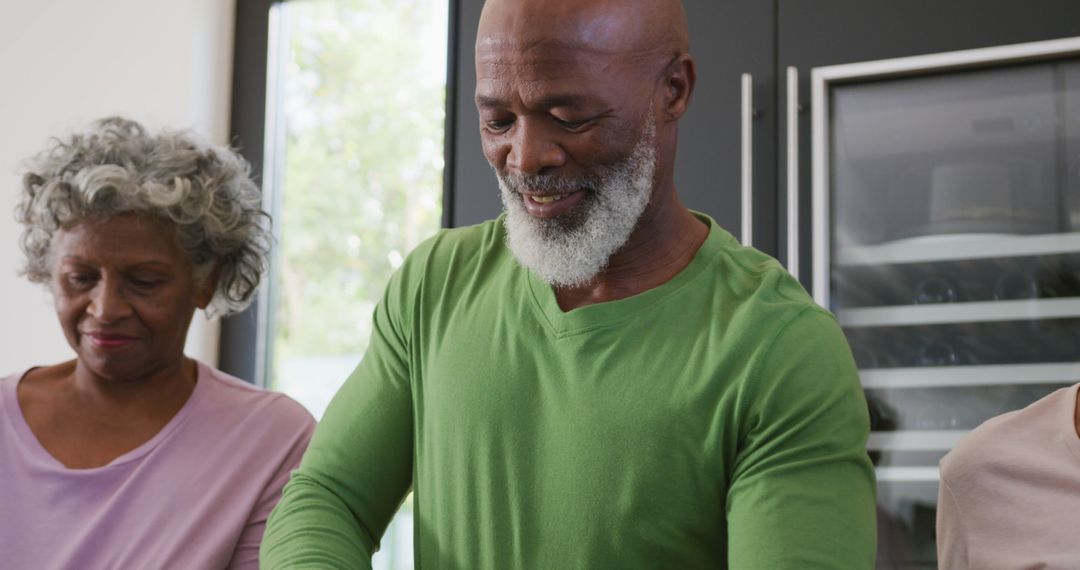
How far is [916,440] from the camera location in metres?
2.14

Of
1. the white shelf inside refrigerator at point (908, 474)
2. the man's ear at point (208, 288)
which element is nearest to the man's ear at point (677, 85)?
the man's ear at point (208, 288)

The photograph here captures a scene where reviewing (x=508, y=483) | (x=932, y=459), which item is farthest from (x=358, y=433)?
(x=932, y=459)

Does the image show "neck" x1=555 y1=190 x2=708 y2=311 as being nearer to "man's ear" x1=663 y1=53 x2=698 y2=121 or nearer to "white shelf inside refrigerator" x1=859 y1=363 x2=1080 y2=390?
"man's ear" x1=663 y1=53 x2=698 y2=121

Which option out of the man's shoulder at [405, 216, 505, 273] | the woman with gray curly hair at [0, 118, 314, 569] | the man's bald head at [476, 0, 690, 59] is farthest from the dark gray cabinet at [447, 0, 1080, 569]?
the man's bald head at [476, 0, 690, 59]

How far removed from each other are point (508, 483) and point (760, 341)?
0.25 m

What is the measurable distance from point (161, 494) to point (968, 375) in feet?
4.14

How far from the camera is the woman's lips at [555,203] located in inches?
43.5

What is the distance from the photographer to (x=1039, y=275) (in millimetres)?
2080

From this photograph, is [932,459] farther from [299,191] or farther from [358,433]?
[299,191]

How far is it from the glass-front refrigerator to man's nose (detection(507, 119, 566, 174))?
115 centimetres

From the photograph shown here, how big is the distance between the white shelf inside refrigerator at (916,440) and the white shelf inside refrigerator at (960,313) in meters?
0.18

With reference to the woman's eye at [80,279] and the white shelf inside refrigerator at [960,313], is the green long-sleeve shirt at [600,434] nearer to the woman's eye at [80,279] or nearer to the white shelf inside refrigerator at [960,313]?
the woman's eye at [80,279]

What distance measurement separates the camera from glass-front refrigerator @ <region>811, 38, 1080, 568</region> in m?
2.07

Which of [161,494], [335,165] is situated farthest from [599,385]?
[335,165]
